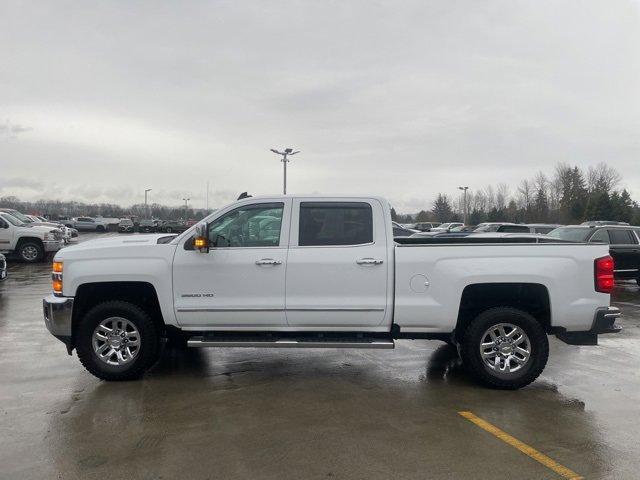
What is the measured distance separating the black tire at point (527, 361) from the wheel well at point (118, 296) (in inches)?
136

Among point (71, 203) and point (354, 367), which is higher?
point (71, 203)

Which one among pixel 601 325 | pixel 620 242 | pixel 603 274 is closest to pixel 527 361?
pixel 601 325

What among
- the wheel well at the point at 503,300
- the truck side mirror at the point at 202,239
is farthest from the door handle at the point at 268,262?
the wheel well at the point at 503,300

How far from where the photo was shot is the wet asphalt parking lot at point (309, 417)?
388 centimetres

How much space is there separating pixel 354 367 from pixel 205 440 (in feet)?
8.40

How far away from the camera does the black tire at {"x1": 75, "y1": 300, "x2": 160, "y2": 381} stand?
5754 mm

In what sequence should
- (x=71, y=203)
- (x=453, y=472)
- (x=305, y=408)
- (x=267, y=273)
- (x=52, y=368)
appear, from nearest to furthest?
1. (x=453, y=472)
2. (x=305, y=408)
3. (x=267, y=273)
4. (x=52, y=368)
5. (x=71, y=203)

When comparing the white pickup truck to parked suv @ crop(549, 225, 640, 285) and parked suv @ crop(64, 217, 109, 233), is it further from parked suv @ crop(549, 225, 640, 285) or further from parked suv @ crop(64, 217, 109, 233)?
parked suv @ crop(64, 217, 109, 233)

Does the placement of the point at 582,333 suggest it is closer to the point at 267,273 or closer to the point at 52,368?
the point at 267,273

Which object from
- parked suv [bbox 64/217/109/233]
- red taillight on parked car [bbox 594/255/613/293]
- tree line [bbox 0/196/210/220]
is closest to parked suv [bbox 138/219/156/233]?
parked suv [bbox 64/217/109/233]

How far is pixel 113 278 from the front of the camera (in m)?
5.70

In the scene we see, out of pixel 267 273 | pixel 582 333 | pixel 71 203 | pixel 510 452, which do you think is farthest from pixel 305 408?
pixel 71 203

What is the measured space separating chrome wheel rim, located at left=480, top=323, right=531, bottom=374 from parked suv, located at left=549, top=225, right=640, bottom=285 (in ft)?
31.5

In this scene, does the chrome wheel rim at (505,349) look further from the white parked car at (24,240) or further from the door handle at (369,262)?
the white parked car at (24,240)
